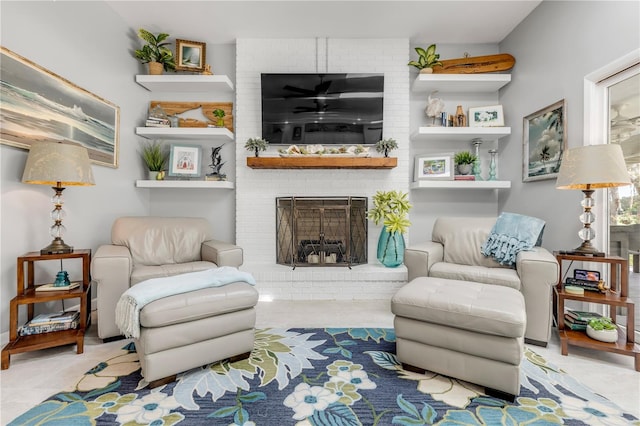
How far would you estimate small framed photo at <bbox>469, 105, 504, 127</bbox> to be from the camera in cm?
358

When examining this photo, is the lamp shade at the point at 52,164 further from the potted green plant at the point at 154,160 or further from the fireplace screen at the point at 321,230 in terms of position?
the fireplace screen at the point at 321,230

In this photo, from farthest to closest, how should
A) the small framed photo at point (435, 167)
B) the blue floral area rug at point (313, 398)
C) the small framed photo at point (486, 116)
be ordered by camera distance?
the small framed photo at point (435, 167), the small framed photo at point (486, 116), the blue floral area rug at point (313, 398)

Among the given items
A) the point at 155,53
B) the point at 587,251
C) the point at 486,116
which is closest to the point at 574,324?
the point at 587,251

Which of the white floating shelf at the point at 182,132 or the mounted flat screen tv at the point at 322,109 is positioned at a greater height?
the mounted flat screen tv at the point at 322,109

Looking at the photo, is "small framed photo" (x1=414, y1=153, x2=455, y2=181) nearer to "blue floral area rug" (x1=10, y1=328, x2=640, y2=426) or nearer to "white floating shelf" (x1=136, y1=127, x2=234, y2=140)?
"blue floral area rug" (x1=10, y1=328, x2=640, y2=426)

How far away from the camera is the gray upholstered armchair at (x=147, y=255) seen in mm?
2070

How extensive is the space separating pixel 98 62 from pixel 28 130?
3.70ft

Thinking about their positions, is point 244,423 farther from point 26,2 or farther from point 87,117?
point 26,2

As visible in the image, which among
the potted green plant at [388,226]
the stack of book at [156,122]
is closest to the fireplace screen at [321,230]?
the potted green plant at [388,226]

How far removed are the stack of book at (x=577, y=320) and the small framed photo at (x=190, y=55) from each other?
13.7 feet

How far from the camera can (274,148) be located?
3688 millimetres

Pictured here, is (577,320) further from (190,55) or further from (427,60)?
(190,55)

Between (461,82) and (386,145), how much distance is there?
1149 millimetres

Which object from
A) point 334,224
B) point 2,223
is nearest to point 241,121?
point 334,224
